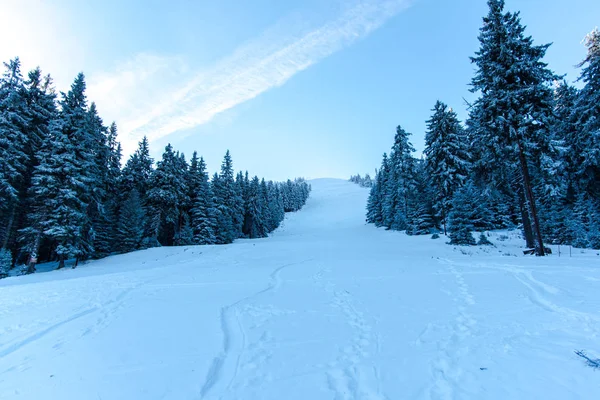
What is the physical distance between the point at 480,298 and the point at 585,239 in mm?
22713

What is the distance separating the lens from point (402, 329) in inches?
202

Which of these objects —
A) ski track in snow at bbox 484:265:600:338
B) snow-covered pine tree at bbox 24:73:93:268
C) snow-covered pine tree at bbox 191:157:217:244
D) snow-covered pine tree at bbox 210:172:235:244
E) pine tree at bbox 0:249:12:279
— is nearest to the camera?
ski track in snow at bbox 484:265:600:338

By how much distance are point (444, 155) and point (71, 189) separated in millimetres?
34755

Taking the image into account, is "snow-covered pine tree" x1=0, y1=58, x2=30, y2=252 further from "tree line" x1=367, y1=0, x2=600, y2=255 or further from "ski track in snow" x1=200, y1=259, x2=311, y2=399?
"tree line" x1=367, y1=0, x2=600, y2=255

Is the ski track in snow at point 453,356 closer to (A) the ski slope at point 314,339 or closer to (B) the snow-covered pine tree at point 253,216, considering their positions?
(A) the ski slope at point 314,339

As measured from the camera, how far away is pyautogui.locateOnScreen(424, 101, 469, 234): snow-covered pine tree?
28.8 metres

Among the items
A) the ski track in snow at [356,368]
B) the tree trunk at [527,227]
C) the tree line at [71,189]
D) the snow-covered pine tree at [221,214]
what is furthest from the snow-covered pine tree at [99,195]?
the tree trunk at [527,227]

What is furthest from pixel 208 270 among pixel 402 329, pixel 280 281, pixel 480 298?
pixel 480 298

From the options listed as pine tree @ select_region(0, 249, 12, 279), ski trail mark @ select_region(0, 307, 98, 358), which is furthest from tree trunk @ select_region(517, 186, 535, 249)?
pine tree @ select_region(0, 249, 12, 279)

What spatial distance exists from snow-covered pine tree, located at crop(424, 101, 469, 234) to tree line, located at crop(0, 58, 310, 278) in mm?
27848

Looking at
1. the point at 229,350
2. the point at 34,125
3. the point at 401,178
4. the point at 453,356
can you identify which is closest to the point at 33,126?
the point at 34,125

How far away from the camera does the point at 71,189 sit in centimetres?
1934

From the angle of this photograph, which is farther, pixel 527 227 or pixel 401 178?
pixel 401 178

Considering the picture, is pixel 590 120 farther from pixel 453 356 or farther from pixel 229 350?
pixel 229 350
